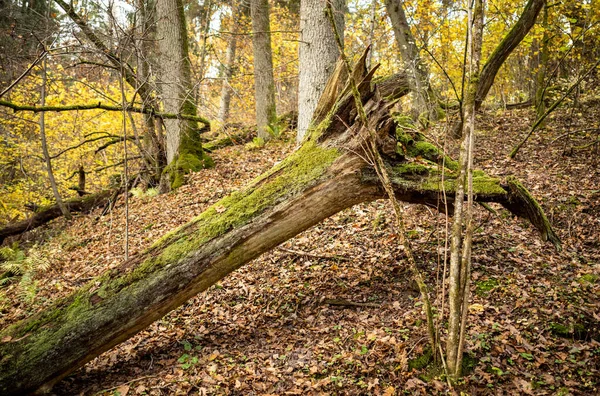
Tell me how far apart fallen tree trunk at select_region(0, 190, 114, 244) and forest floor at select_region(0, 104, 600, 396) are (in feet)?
13.3

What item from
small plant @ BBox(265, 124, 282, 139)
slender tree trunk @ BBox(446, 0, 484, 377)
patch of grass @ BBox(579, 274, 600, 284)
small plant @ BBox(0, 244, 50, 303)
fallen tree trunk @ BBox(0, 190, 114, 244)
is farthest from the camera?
small plant @ BBox(265, 124, 282, 139)

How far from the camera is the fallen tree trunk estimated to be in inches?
402

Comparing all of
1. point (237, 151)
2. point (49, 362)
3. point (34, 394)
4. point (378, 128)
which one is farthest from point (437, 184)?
point (237, 151)

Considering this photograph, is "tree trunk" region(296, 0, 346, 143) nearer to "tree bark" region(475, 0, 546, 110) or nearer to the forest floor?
the forest floor

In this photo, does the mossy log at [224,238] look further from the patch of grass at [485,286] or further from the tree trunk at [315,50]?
the tree trunk at [315,50]

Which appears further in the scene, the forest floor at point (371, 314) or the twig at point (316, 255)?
the twig at point (316, 255)

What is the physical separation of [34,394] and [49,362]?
1.17ft

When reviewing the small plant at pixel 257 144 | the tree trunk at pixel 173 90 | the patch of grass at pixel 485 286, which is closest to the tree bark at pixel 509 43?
the patch of grass at pixel 485 286

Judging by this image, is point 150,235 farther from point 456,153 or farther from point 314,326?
point 456,153

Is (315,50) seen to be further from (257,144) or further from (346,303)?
(346,303)

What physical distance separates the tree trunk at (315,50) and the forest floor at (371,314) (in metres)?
2.59

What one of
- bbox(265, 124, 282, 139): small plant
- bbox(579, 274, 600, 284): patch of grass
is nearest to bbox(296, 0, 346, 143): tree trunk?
bbox(265, 124, 282, 139): small plant

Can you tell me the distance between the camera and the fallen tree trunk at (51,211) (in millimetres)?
10203

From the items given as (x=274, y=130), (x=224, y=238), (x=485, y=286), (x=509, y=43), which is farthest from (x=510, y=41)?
(x=224, y=238)
